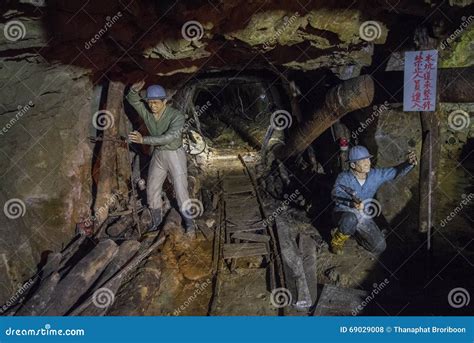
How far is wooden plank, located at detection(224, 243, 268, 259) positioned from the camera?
197 inches

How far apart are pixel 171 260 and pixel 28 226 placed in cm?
205

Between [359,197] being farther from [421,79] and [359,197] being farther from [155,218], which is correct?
[155,218]

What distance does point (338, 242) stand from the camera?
15.7 feet

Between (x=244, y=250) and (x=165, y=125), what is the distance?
2357mm

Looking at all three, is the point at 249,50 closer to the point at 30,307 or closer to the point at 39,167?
the point at 39,167

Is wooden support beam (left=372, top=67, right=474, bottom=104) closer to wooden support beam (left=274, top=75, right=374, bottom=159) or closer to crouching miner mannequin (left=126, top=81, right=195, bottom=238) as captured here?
wooden support beam (left=274, top=75, right=374, bottom=159)

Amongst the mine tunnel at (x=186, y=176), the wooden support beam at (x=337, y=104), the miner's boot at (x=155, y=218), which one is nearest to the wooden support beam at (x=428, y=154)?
the mine tunnel at (x=186, y=176)

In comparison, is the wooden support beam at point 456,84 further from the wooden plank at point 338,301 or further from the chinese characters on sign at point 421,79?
the wooden plank at point 338,301

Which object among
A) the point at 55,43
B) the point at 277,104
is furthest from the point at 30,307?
the point at 277,104

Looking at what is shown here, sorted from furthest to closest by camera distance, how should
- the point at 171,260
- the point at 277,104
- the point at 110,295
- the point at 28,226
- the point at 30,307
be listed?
the point at 277,104, the point at 171,260, the point at 28,226, the point at 110,295, the point at 30,307

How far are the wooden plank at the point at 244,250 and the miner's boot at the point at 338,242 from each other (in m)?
1.05

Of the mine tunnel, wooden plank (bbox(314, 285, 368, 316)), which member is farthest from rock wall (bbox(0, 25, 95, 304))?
wooden plank (bbox(314, 285, 368, 316))

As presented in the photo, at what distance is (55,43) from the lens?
4312mm

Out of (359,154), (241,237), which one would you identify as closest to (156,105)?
(241,237)
